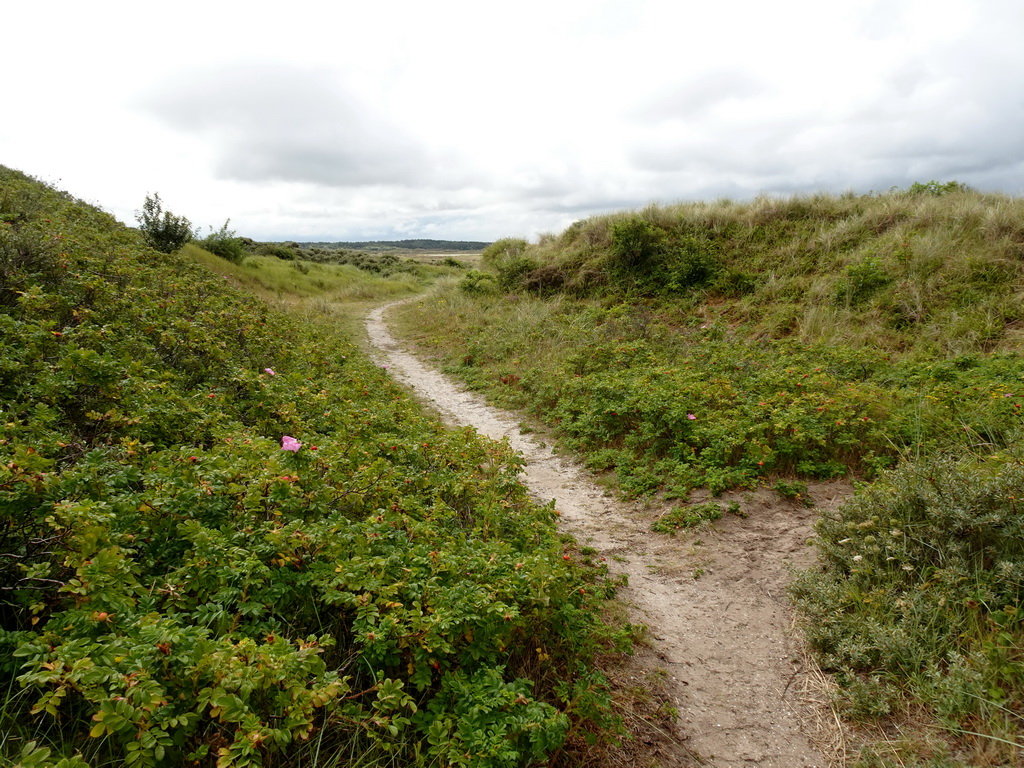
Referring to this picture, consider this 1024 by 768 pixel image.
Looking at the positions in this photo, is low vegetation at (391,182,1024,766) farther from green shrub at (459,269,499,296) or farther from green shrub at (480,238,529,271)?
green shrub at (480,238,529,271)

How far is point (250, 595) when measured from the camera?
262 centimetres

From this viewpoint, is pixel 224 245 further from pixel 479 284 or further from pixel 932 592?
pixel 932 592

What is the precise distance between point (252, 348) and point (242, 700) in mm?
6192

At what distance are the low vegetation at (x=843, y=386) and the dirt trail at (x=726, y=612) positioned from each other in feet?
0.81

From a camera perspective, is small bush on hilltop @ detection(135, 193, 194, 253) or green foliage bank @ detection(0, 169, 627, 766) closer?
green foliage bank @ detection(0, 169, 627, 766)

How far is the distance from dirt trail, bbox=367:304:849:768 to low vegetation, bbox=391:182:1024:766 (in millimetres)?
248

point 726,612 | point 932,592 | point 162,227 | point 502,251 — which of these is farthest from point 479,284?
point 932,592

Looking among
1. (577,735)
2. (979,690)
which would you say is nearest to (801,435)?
(979,690)

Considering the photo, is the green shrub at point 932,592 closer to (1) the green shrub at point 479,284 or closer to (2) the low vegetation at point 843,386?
(2) the low vegetation at point 843,386

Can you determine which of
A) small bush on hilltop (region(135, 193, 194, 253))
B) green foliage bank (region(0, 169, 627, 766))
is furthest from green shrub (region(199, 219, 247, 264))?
green foliage bank (region(0, 169, 627, 766))

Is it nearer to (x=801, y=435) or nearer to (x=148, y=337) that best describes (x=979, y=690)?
(x=801, y=435)

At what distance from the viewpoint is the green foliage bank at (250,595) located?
2020 millimetres

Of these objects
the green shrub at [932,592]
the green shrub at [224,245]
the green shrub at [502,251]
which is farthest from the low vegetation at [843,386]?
the green shrub at [224,245]

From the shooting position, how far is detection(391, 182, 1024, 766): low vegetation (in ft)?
10.5
